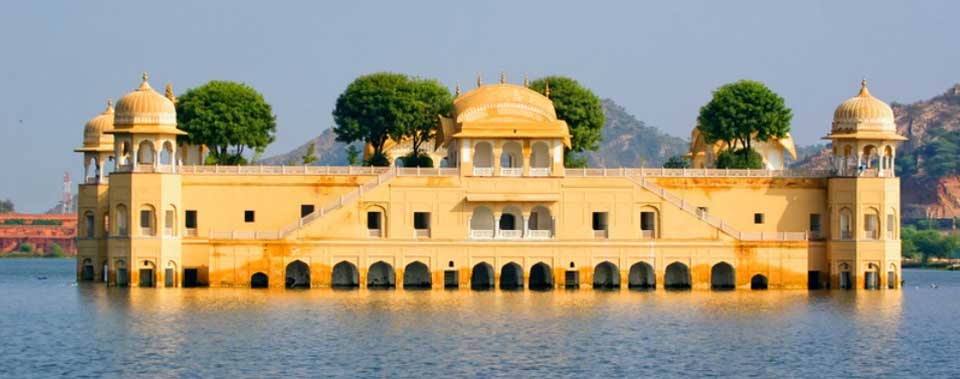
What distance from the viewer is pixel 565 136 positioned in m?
77.8

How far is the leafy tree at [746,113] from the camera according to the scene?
284ft

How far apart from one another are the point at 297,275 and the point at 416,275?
4.60 m

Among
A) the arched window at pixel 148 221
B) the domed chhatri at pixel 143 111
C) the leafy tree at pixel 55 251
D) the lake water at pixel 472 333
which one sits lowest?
the lake water at pixel 472 333

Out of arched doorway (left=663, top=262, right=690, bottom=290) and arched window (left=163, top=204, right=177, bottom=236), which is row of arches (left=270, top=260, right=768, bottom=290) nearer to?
arched doorway (left=663, top=262, right=690, bottom=290)

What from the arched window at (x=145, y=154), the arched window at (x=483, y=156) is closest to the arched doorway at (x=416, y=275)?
the arched window at (x=483, y=156)

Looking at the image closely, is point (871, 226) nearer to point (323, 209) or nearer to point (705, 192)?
point (705, 192)

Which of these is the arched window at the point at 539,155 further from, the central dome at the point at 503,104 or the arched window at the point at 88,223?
the arched window at the point at 88,223

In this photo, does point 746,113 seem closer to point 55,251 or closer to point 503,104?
point 503,104

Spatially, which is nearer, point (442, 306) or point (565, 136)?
point (442, 306)

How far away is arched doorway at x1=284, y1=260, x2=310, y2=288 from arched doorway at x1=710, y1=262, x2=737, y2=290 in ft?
51.2

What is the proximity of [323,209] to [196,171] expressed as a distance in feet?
18.3

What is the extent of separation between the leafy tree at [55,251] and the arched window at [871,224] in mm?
95444

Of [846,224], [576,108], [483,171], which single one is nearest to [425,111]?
[576,108]

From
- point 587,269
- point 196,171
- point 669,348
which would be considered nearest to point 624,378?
point 669,348
